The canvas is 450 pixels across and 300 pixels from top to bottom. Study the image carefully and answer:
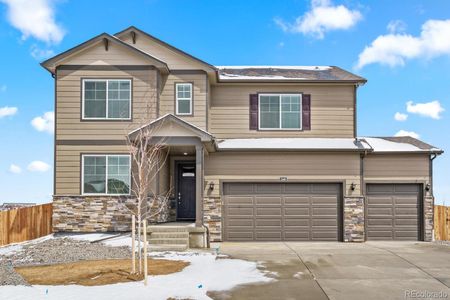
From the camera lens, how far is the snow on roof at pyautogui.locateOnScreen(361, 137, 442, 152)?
58.6ft

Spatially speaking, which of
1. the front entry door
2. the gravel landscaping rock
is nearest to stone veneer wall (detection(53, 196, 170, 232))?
the gravel landscaping rock

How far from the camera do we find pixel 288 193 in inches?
699

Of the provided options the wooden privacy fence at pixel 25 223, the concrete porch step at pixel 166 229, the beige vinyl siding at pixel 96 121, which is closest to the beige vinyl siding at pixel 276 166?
the concrete porch step at pixel 166 229

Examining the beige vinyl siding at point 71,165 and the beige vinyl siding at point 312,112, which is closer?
the beige vinyl siding at point 71,165

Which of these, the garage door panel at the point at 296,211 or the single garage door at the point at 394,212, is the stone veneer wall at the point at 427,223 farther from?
the garage door panel at the point at 296,211

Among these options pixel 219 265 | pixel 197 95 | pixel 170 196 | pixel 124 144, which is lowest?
pixel 219 265

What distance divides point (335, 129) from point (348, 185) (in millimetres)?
2350

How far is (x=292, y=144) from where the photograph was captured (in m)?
17.7

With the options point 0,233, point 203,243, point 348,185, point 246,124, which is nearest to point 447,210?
point 348,185

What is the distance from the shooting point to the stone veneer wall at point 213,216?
684 inches

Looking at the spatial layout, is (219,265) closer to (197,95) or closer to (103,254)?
(103,254)

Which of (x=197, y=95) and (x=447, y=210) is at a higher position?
(x=197, y=95)

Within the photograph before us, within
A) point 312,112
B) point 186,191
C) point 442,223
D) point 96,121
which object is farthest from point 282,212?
point 96,121

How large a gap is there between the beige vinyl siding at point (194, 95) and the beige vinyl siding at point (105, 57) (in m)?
1.27
